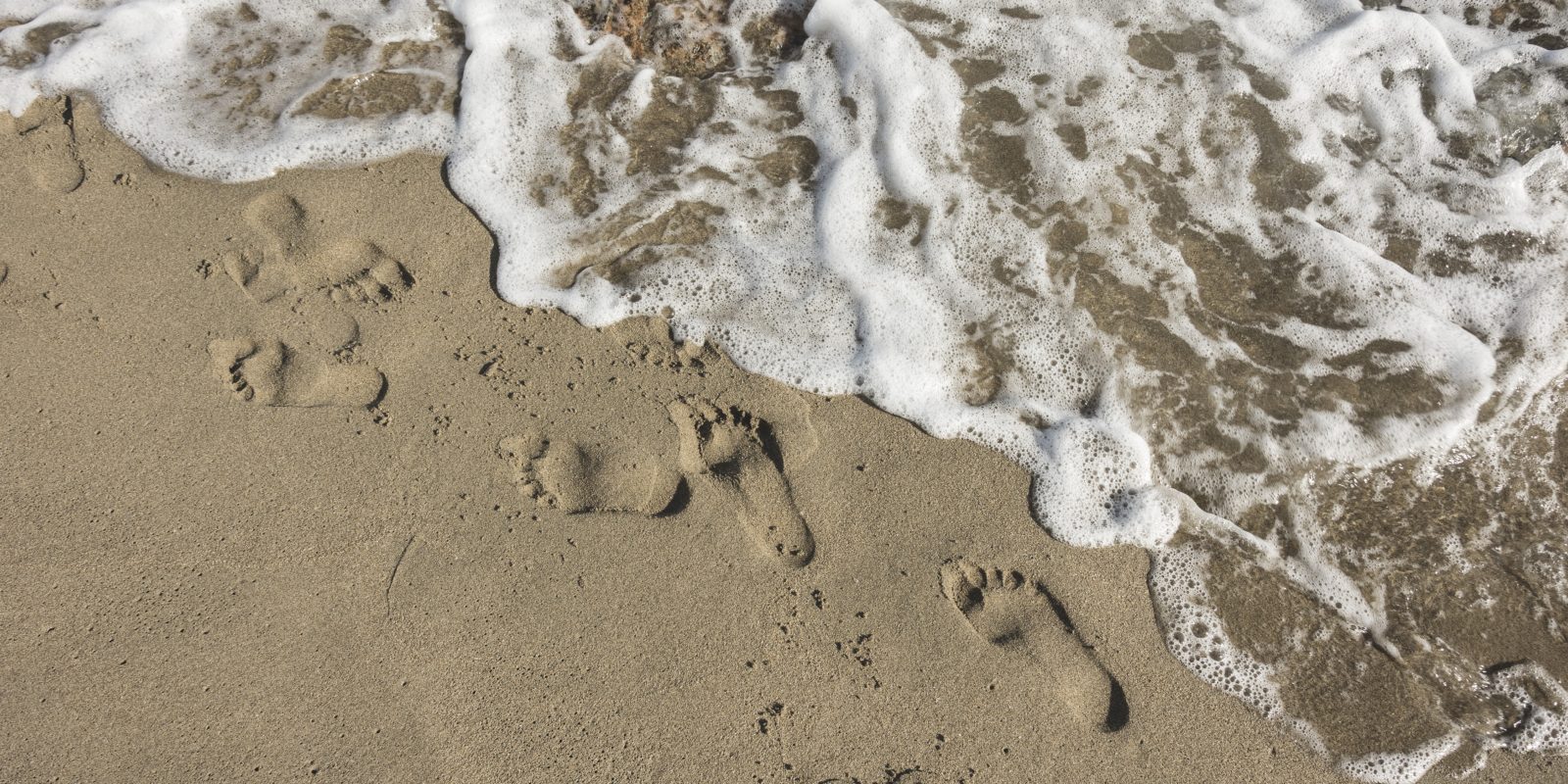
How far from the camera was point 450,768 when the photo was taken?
2.45 meters

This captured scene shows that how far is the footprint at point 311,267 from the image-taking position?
2.82 m

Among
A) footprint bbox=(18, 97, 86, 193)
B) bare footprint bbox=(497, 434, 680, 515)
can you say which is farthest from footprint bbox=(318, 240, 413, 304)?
footprint bbox=(18, 97, 86, 193)

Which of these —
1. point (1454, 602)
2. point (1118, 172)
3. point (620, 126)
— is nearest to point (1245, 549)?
point (1454, 602)

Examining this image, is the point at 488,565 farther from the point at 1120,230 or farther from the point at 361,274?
the point at 1120,230

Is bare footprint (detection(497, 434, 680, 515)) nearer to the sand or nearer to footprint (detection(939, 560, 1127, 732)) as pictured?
the sand

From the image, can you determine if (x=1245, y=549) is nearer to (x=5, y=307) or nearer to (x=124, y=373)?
(x=124, y=373)

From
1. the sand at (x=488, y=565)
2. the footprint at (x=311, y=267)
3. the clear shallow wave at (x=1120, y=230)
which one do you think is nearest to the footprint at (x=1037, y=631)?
the sand at (x=488, y=565)

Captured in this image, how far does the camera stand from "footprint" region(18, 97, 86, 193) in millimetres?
2963

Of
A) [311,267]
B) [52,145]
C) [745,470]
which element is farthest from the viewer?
[52,145]

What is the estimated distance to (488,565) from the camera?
258 centimetres

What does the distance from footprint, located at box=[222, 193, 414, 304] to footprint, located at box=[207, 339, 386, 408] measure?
0.23 meters

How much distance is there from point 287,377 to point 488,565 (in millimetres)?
1012

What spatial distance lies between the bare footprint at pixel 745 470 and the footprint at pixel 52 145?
255 centimetres

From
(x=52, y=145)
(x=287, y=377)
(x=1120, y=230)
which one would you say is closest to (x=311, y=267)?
(x=287, y=377)
